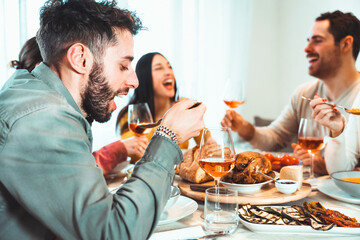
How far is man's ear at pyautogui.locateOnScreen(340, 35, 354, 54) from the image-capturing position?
2.39m

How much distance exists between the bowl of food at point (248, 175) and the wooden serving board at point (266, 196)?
0.08ft

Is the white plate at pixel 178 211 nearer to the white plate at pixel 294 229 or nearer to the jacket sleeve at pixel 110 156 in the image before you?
the white plate at pixel 294 229

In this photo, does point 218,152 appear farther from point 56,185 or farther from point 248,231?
point 56,185

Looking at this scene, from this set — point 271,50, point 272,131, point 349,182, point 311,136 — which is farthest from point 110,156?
point 271,50

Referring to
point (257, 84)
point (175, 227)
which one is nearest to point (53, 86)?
point (175, 227)

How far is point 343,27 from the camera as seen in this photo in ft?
7.83

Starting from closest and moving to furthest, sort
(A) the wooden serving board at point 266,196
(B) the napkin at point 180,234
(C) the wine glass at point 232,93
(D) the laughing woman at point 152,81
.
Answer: (B) the napkin at point 180,234 → (A) the wooden serving board at point 266,196 → (C) the wine glass at point 232,93 → (D) the laughing woman at point 152,81

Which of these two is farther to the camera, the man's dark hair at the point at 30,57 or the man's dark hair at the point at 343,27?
the man's dark hair at the point at 343,27

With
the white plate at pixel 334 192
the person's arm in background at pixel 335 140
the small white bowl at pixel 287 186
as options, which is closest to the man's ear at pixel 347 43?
the person's arm in background at pixel 335 140

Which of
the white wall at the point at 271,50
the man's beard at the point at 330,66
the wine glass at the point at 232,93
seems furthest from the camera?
the white wall at the point at 271,50

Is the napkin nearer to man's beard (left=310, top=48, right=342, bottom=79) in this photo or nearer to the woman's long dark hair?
the woman's long dark hair

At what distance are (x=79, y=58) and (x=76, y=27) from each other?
9 centimetres

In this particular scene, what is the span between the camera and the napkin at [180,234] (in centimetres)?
88

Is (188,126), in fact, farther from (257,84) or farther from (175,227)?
(257,84)
